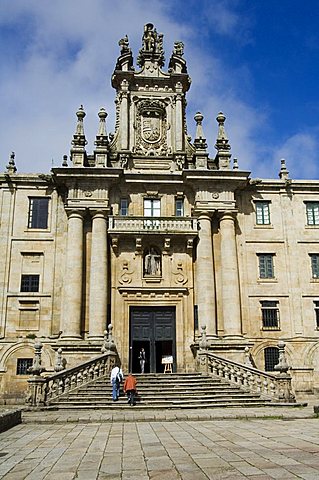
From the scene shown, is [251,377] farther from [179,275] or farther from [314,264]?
[314,264]

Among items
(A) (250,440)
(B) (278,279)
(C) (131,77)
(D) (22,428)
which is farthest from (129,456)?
(C) (131,77)

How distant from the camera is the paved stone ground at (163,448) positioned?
852 centimetres

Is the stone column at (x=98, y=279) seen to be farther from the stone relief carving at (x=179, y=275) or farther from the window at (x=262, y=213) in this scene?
the window at (x=262, y=213)

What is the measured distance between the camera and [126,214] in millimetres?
30547

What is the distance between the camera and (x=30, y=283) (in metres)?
29.2

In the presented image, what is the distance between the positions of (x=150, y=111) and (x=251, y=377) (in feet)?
61.0

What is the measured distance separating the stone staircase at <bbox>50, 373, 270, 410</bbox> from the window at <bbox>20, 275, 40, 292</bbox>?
8179 mm

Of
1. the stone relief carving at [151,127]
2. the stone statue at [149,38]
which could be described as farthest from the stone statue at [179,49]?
the stone relief carving at [151,127]

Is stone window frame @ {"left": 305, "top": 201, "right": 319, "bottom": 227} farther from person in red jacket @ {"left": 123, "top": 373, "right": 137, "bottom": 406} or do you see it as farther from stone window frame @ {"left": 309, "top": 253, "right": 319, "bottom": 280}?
person in red jacket @ {"left": 123, "top": 373, "right": 137, "bottom": 406}

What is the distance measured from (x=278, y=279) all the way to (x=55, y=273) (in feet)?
45.0

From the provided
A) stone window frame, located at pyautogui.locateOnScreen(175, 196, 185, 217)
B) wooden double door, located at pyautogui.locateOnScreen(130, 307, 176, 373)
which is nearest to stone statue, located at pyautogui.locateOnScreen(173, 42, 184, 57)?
stone window frame, located at pyautogui.locateOnScreen(175, 196, 185, 217)

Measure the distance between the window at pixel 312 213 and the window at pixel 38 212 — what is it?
16.8m

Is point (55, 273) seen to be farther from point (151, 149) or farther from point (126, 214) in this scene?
point (151, 149)

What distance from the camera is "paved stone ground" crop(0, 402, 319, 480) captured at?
8.52 metres
